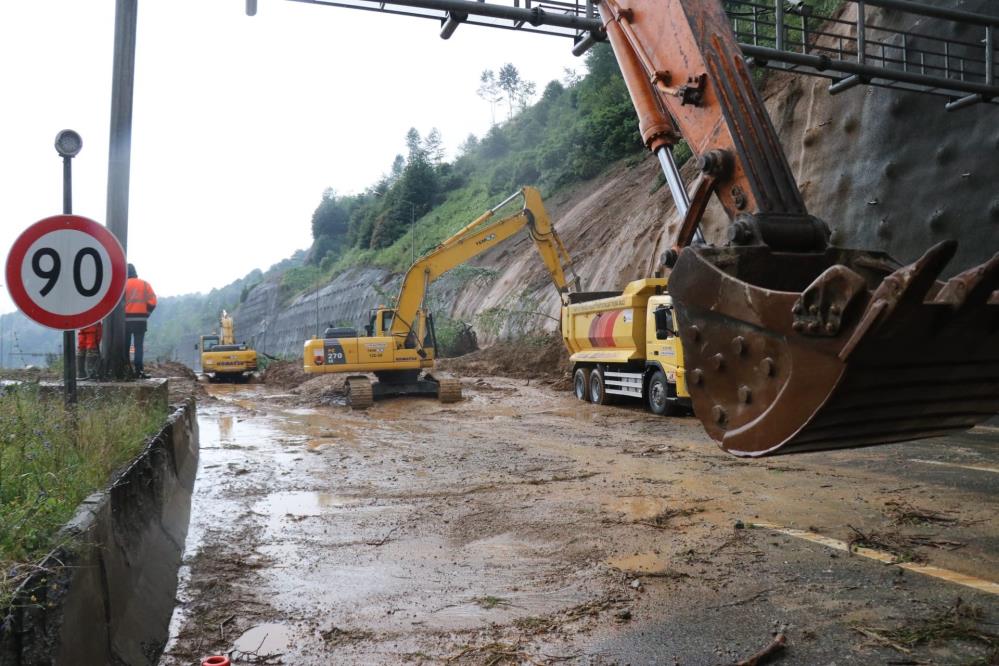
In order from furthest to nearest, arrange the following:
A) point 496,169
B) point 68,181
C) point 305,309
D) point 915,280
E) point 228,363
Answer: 1. point 305,309
2. point 496,169
3. point 228,363
4. point 68,181
5. point 915,280

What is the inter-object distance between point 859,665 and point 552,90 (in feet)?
244

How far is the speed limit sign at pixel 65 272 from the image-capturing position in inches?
201

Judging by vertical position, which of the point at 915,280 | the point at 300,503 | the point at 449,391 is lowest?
the point at 300,503

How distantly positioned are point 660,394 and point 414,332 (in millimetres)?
7078

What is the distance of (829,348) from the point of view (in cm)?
324

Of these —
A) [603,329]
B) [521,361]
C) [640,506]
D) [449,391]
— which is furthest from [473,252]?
[640,506]

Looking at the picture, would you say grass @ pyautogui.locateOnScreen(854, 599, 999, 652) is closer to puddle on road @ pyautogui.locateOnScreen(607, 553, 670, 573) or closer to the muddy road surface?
the muddy road surface

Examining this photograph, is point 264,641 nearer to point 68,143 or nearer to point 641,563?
point 641,563

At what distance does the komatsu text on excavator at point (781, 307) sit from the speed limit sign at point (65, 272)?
3839mm

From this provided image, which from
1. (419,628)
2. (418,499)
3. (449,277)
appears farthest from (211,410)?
(449,277)

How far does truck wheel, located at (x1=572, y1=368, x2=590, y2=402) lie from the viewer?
18.2 metres

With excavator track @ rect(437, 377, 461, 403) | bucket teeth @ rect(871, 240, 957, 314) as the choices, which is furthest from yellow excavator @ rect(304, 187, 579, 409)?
bucket teeth @ rect(871, 240, 957, 314)

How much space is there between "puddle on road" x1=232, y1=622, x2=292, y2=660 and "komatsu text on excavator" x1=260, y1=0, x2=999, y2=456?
2461 millimetres

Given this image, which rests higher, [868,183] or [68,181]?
[868,183]
